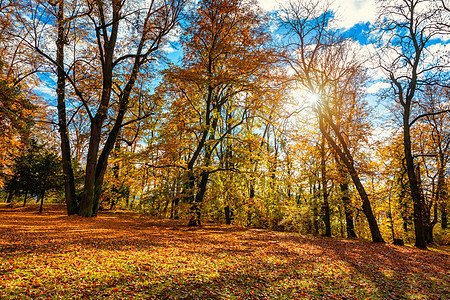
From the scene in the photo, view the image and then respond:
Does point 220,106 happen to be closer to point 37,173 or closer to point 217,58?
point 217,58

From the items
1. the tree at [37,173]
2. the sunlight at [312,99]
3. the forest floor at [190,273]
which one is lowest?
the forest floor at [190,273]

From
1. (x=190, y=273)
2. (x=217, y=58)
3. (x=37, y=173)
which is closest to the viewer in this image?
(x=190, y=273)

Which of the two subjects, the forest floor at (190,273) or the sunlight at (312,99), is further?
the sunlight at (312,99)

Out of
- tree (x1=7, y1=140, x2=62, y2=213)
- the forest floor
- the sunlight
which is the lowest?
the forest floor

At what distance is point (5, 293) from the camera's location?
10.2 feet

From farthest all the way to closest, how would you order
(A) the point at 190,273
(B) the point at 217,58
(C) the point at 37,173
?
1. (C) the point at 37,173
2. (B) the point at 217,58
3. (A) the point at 190,273

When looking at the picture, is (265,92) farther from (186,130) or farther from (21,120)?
(21,120)

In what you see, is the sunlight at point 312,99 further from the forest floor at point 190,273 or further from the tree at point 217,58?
the forest floor at point 190,273

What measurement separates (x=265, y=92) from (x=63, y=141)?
1233 cm

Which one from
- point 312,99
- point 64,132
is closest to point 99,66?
point 64,132

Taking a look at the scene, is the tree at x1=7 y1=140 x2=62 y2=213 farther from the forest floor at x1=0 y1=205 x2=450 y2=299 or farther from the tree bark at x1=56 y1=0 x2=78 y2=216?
the forest floor at x1=0 y1=205 x2=450 y2=299

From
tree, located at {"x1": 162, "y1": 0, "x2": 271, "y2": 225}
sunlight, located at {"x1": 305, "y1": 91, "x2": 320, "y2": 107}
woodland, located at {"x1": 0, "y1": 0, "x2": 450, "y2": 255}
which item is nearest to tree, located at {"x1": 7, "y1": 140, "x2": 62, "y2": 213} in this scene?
woodland, located at {"x1": 0, "y1": 0, "x2": 450, "y2": 255}

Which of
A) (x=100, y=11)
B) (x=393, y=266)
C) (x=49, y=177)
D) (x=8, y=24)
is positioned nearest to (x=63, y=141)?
(x=49, y=177)

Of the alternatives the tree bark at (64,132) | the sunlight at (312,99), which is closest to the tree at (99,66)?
the tree bark at (64,132)
